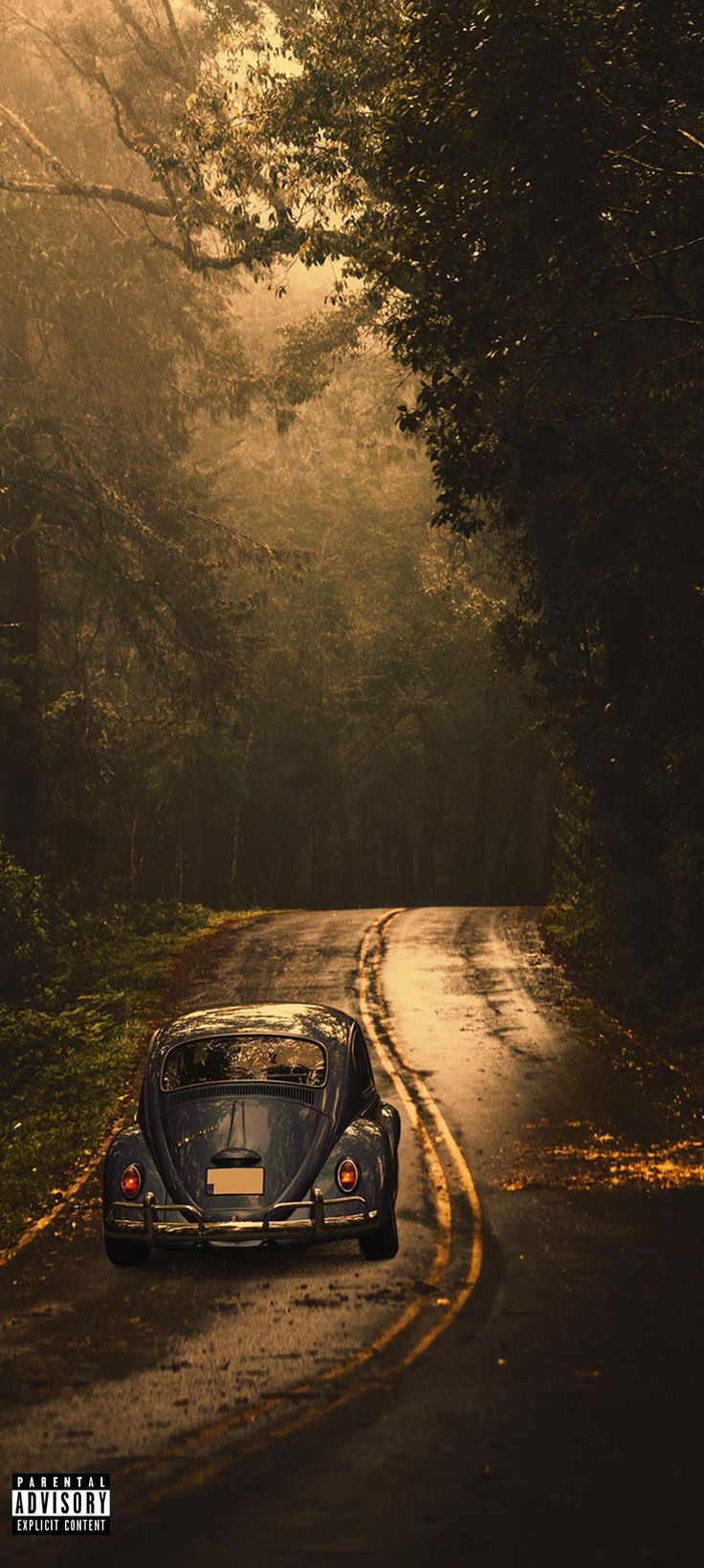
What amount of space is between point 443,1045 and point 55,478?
16.5 meters

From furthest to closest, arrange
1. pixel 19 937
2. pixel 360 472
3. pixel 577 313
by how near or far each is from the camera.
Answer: pixel 360 472
pixel 19 937
pixel 577 313

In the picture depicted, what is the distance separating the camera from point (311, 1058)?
1177 centimetres

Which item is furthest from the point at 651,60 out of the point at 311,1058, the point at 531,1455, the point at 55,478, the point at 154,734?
the point at 154,734

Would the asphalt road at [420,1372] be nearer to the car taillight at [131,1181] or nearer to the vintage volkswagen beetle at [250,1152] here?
the vintage volkswagen beetle at [250,1152]

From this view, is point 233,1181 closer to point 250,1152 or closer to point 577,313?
point 250,1152

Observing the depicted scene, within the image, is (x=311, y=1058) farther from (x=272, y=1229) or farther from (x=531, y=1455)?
(x=531, y=1455)

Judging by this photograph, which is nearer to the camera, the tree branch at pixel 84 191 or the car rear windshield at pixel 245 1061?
the car rear windshield at pixel 245 1061

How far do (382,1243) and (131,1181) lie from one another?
1.75 m

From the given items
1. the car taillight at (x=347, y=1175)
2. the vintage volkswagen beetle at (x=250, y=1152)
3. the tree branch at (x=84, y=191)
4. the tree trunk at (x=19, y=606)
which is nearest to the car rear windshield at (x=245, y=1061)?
the vintage volkswagen beetle at (x=250, y=1152)

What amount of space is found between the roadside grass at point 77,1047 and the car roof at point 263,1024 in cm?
217

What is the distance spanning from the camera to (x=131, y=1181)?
1098cm

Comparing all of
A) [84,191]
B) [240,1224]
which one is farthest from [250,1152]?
[84,191]

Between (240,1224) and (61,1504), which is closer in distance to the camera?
(61,1504)

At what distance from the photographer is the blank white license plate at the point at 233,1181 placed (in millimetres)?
10750
